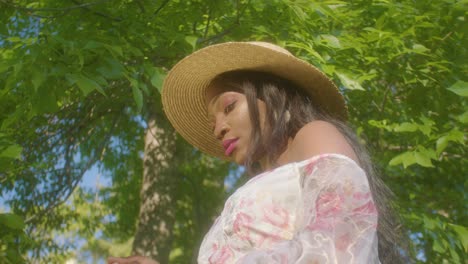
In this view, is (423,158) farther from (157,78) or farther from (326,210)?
(326,210)

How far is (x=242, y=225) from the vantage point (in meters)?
1.54

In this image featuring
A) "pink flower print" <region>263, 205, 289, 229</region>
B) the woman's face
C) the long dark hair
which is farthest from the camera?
the woman's face

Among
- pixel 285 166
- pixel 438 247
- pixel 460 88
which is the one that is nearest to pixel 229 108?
pixel 285 166

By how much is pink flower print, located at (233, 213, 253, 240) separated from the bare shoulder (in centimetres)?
20

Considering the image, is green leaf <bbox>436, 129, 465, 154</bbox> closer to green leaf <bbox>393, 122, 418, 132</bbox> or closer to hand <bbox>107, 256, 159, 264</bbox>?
green leaf <bbox>393, 122, 418, 132</bbox>

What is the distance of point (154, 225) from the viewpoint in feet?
16.5

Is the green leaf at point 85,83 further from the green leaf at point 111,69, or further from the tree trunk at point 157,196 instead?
the tree trunk at point 157,196

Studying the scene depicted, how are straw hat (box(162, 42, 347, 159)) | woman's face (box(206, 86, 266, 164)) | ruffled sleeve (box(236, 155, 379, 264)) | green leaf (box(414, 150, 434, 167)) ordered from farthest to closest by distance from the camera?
green leaf (box(414, 150, 434, 167)) < straw hat (box(162, 42, 347, 159)) < woman's face (box(206, 86, 266, 164)) < ruffled sleeve (box(236, 155, 379, 264))

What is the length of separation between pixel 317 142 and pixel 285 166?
0.32 feet

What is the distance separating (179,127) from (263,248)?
1.13 metres

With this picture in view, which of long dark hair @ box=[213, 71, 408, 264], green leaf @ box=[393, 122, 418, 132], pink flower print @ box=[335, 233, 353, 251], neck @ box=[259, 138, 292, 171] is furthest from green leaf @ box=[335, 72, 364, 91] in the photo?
pink flower print @ box=[335, 233, 353, 251]

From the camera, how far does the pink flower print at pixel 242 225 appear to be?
60.4 inches

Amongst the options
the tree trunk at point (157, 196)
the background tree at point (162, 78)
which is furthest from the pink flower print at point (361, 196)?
the tree trunk at point (157, 196)

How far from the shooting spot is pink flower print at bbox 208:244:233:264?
1.54m
